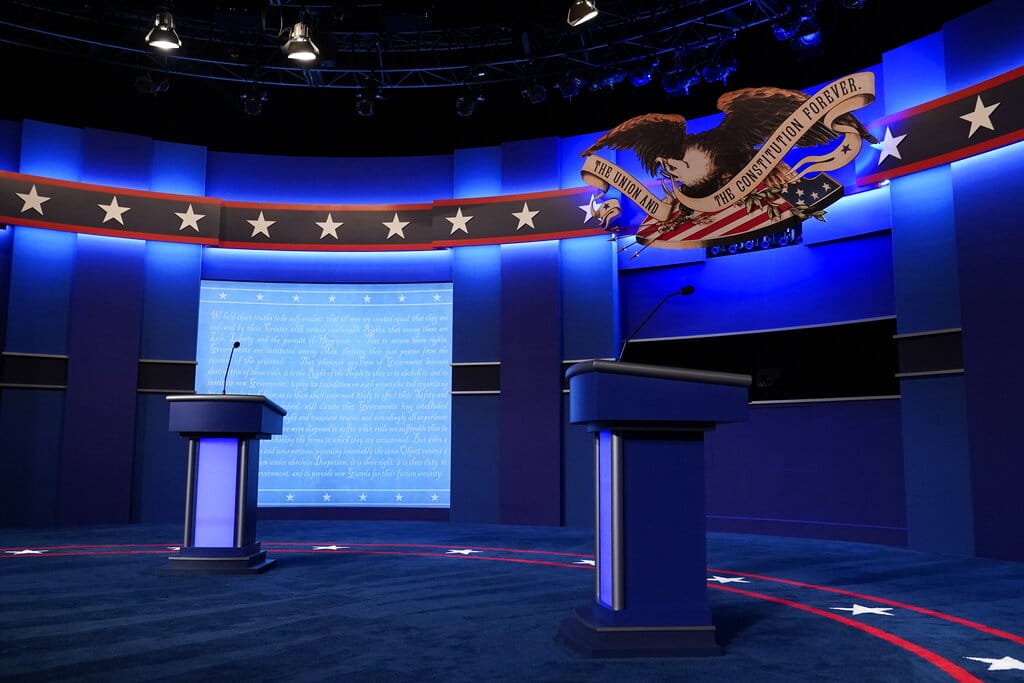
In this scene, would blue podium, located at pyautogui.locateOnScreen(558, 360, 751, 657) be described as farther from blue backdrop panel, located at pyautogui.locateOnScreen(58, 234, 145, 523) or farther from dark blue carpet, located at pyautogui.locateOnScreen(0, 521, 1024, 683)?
blue backdrop panel, located at pyautogui.locateOnScreen(58, 234, 145, 523)

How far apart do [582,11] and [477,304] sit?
388 cm

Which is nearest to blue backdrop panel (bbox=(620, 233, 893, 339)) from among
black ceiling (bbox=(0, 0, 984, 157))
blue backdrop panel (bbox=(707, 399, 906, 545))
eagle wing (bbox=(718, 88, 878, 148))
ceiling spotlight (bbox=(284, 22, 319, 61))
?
blue backdrop panel (bbox=(707, 399, 906, 545))

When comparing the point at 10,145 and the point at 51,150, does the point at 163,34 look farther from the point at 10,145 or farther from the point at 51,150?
the point at 10,145

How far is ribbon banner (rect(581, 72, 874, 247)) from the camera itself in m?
7.27

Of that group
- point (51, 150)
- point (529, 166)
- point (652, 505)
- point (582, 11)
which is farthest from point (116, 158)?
point (652, 505)

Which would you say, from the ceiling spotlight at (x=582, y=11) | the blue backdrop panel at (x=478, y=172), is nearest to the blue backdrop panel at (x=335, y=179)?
the blue backdrop panel at (x=478, y=172)

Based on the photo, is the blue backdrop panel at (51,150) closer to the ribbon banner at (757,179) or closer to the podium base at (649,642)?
the ribbon banner at (757,179)

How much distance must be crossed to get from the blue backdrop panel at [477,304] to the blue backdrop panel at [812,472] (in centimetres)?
287

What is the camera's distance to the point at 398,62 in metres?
9.64

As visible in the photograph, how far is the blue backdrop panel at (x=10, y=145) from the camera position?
921 cm

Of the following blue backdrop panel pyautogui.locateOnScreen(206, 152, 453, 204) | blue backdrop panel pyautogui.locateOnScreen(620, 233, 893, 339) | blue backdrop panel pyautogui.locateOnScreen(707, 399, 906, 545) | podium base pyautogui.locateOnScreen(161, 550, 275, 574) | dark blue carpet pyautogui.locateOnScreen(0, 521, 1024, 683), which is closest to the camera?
dark blue carpet pyautogui.locateOnScreen(0, 521, 1024, 683)

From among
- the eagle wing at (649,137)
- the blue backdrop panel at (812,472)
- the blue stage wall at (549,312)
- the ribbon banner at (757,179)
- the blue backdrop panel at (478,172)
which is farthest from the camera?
the blue backdrop panel at (478,172)

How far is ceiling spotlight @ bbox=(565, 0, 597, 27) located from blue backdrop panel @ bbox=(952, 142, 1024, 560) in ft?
11.7

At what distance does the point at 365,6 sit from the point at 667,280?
4460mm
